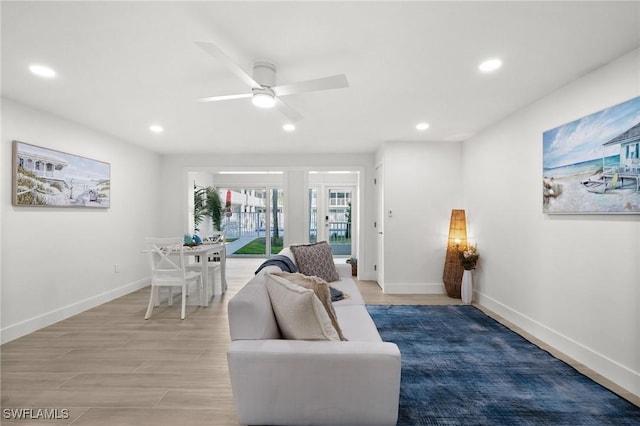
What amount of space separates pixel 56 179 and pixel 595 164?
5.24 metres

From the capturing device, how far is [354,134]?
4.18m

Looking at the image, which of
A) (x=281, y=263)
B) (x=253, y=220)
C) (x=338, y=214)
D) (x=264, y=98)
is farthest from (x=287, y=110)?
(x=253, y=220)

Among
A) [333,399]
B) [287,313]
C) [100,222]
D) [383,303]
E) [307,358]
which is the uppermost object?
[100,222]

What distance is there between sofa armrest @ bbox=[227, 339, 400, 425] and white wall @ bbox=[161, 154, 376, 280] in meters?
4.03

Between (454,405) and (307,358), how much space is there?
1137 mm

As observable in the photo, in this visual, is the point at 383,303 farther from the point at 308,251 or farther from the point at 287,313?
the point at 287,313

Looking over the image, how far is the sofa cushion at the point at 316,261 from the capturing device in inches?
122

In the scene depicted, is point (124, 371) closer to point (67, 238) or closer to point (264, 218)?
point (67, 238)

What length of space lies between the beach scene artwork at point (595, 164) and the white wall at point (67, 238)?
202 inches

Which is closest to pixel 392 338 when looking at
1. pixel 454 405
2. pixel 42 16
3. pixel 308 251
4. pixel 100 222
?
pixel 454 405

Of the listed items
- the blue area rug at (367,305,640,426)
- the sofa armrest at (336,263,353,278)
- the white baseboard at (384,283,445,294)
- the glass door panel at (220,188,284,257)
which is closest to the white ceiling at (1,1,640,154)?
the sofa armrest at (336,263,353,278)

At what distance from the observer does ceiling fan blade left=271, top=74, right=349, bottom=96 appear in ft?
6.21

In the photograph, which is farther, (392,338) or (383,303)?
(383,303)

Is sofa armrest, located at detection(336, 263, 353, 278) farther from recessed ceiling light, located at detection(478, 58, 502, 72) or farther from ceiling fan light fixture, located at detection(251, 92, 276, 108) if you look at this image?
recessed ceiling light, located at detection(478, 58, 502, 72)
